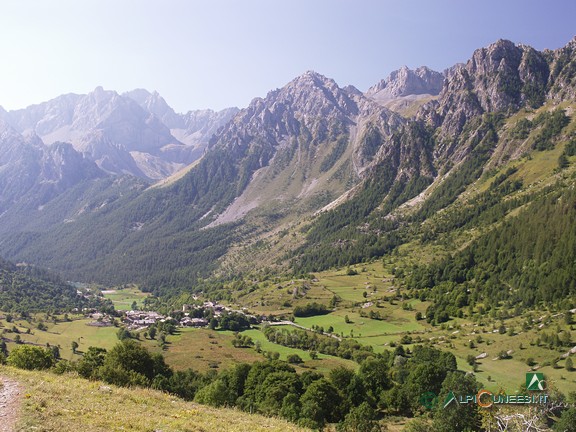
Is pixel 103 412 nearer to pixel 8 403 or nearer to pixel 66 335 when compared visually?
pixel 8 403

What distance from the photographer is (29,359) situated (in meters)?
64.9

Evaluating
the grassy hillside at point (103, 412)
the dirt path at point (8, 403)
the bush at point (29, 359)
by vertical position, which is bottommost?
the bush at point (29, 359)

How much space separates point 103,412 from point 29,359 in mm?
43302

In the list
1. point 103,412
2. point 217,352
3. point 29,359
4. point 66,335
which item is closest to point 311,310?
point 217,352

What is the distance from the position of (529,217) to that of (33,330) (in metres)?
229

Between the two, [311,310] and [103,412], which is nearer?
[103,412]

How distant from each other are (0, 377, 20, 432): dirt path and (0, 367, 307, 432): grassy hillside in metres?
0.50

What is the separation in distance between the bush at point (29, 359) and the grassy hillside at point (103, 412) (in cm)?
2366

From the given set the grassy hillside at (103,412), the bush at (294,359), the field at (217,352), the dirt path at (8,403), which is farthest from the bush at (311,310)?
the dirt path at (8,403)

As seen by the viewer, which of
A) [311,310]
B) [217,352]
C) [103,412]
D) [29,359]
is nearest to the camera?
[103,412]

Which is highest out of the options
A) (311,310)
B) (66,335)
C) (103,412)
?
(103,412)

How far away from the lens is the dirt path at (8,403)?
26.6 meters

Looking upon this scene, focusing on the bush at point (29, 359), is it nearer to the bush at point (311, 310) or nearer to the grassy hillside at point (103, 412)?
the grassy hillside at point (103, 412)

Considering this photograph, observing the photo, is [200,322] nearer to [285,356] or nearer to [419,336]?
[285,356]
